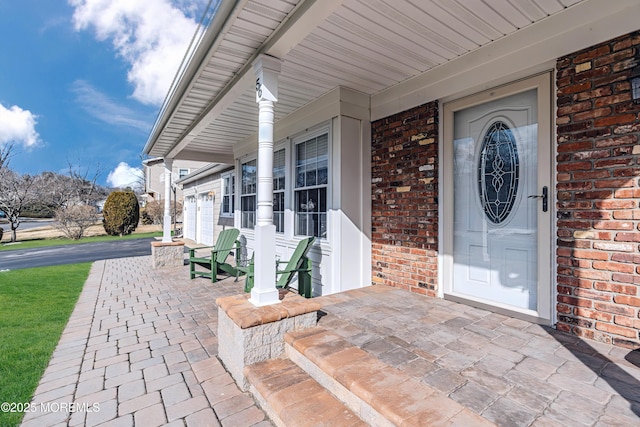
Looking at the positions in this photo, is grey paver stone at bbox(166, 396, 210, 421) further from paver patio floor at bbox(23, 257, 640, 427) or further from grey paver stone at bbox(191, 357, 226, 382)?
grey paver stone at bbox(191, 357, 226, 382)

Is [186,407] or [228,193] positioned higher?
[228,193]

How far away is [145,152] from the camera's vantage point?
6660mm

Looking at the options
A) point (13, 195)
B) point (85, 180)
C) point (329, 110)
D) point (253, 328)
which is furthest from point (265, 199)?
point (85, 180)

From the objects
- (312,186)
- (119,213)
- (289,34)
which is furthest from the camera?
(119,213)

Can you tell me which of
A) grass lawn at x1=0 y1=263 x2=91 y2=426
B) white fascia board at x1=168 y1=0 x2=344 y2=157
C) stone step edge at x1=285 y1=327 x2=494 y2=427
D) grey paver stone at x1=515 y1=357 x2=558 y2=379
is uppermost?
white fascia board at x1=168 y1=0 x2=344 y2=157

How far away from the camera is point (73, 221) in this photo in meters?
15.3

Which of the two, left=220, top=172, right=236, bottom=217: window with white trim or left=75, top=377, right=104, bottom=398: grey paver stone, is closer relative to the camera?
left=75, top=377, right=104, bottom=398: grey paver stone

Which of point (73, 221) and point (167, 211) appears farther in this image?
point (73, 221)

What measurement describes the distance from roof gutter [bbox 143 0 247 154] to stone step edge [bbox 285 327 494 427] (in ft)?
7.53

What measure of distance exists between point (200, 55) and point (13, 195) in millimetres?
19688

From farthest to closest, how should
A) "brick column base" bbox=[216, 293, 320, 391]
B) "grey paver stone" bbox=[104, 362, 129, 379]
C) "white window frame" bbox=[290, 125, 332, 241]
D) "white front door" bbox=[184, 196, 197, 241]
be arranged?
"white front door" bbox=[184, 196, 197, 241] < "white window frame" bbox=[290, 125, 332, 241] < "grey paver stone" bbox=[104, 362, 129, 379] < "brick column base" bbox=[216, 293, 320, 391]

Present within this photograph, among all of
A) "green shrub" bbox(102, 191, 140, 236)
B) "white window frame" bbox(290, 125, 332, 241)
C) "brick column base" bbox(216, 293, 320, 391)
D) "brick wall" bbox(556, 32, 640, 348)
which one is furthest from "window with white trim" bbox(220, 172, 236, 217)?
"green shrub" bbox(102, 191, 140, 236)

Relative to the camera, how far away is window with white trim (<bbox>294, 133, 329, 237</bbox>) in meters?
4.30

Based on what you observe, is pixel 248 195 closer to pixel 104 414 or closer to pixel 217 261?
pixel 217 261
